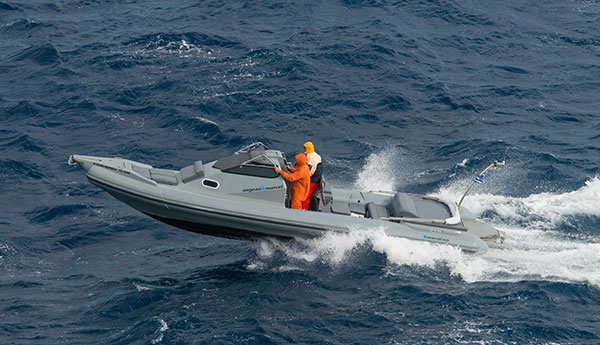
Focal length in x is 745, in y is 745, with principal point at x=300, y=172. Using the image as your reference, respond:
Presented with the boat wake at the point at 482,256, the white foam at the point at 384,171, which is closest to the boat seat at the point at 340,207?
the boat wake at the point at 482,256

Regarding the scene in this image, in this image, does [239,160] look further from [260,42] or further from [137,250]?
[260,42]

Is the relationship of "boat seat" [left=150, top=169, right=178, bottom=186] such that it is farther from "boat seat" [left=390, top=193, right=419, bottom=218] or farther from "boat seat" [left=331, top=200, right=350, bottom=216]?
"boat seat" [left=390, top=193, right=419, bottom=218]

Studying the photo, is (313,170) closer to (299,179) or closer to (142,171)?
(299,179)

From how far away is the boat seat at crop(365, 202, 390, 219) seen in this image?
18141 mm

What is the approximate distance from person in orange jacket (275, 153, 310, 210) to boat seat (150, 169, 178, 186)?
2406mm

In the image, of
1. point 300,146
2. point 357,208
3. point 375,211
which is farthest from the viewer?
point 300,146

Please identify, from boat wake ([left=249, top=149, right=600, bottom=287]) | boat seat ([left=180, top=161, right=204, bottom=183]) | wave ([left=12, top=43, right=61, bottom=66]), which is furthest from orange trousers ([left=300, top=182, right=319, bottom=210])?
wave ([left=12, top=43, right=61, bottom=66])

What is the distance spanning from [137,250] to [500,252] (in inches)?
353

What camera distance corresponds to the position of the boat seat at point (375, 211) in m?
18.1

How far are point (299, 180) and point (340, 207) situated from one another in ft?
5.21

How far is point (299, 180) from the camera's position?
17.5 m

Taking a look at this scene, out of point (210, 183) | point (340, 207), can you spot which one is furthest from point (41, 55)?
point (340, 207)

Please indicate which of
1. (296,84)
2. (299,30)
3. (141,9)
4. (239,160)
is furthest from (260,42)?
(239,160)

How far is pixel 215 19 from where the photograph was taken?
32.8 meters
